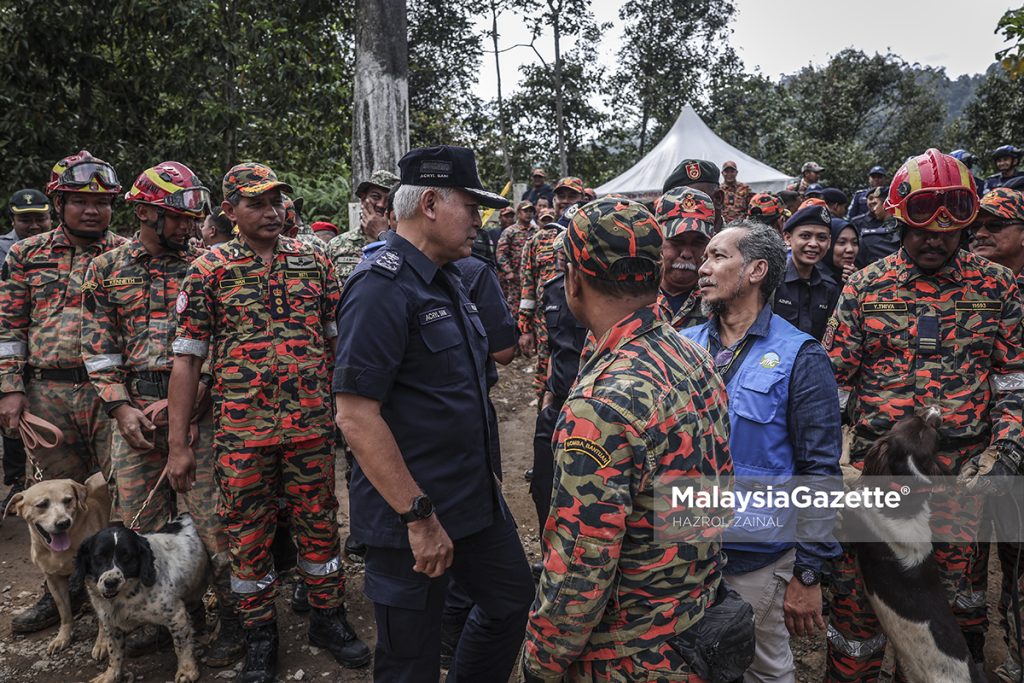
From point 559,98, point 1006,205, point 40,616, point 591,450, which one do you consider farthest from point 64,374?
point 559,98

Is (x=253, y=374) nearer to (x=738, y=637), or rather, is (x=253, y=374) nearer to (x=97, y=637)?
(x=97, y=637)

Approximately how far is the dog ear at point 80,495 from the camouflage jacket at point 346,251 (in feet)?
8.74

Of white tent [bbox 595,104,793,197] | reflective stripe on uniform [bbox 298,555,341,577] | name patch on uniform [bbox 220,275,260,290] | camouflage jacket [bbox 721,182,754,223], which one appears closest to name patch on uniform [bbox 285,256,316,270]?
name patch on uniform [bbox 220,275,260,290]

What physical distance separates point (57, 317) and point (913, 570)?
5.02 metres

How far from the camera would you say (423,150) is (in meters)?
2.60

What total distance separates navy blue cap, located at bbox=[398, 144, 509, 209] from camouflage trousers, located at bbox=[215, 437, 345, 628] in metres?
1.71

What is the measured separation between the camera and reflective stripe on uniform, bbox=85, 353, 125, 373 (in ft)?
12.8

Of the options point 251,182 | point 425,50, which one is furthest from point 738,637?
point 425,50

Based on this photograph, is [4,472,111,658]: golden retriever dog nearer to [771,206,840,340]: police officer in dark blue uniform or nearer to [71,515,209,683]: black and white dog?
[71,515,209,683]: black and white dog

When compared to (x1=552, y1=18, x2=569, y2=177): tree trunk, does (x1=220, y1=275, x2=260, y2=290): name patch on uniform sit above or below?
below

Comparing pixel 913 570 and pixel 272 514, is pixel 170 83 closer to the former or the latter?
pixel 272 514

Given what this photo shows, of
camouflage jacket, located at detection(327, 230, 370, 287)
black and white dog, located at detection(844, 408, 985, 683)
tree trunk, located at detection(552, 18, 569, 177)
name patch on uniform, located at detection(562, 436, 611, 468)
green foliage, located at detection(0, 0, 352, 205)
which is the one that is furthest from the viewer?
tree trunk, located at detection(552, 18, 569, 177)

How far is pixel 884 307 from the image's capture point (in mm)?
3219

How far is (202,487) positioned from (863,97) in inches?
955
